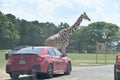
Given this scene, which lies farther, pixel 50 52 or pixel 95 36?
pixel 95 36

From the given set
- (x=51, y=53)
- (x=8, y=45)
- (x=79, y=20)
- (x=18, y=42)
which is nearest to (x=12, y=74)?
(x=51, y=53)

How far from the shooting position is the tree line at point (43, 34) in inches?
4419

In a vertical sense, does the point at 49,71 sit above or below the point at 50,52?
below

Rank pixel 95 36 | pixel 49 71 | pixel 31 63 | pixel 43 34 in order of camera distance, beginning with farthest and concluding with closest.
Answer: pixel 95 36
pixel 43 34
pixel 49 71
pixel 31 63

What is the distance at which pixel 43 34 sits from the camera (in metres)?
128

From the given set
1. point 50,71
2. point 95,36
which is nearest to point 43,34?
point 95,36

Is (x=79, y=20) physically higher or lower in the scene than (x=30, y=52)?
higher

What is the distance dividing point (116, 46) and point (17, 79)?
114516 mm

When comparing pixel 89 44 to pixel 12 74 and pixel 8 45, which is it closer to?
pixel 8 45

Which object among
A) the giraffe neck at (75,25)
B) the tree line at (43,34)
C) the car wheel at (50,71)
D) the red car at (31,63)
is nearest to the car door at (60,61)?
the red car at (31,63)

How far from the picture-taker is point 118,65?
55.6ft

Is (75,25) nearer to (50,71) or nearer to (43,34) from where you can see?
(50,71)

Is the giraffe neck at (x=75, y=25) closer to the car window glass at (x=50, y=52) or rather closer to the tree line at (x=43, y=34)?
the car window glass at (x=50, y=52)

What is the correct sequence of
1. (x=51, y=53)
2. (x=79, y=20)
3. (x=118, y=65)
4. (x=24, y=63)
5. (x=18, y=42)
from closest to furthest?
(x=118, y=65), (x=24, y=63), (x=51, y=53), (x=79, y=20), (x=18, y=42)
